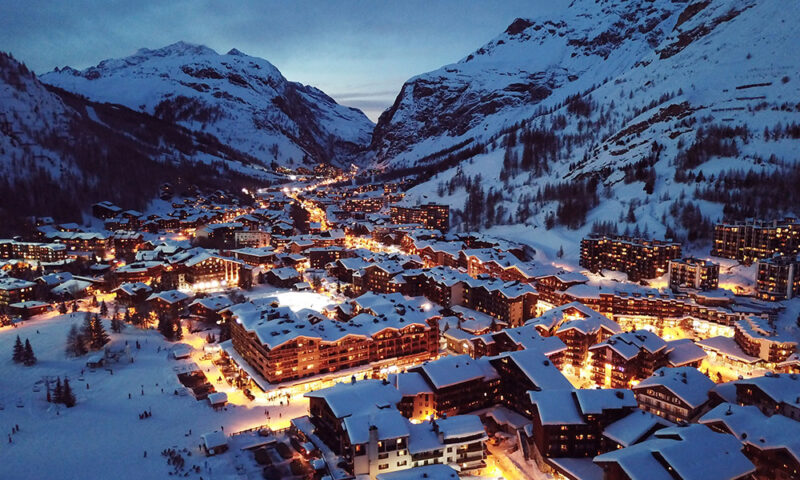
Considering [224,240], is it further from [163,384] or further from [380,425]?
[380,425]

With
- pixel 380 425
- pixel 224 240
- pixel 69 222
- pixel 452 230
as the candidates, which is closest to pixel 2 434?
pixel 380 425

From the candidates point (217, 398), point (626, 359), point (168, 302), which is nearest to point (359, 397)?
point (217, 398)

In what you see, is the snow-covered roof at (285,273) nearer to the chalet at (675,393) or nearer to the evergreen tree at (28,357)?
the evergreen tree at (28,357)

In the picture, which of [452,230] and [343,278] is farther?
[452,230]

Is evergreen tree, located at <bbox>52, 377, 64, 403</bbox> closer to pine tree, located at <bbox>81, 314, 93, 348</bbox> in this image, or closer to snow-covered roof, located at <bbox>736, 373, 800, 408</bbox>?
pine tree, located at <bbox>81, 314, 93, 348</bbox>

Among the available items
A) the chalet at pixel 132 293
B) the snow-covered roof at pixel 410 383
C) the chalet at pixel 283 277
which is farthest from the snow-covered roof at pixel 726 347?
the chalet at pixel 132 293

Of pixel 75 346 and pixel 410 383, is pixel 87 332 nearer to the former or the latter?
pixel 75 346
